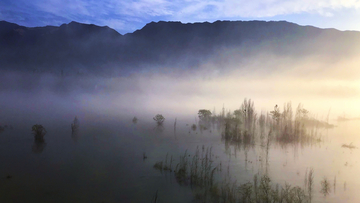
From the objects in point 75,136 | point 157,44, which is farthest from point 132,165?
point 157,44

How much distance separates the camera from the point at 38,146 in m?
9.82

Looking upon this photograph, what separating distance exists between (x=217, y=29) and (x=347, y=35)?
31.7 m

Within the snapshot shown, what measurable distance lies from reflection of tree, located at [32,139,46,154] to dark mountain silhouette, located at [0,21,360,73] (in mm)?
34883

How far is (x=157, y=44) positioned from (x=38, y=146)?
5777cm

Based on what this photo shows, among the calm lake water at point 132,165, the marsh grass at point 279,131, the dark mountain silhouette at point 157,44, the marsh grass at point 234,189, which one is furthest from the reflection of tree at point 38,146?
the dark mountain silhouette at point 157,44

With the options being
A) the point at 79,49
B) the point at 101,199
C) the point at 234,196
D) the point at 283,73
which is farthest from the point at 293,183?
the point at 79,49

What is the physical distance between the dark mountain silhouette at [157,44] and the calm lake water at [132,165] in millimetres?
36291

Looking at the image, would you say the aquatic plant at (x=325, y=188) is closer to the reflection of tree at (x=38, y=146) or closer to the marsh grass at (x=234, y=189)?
the marsh grass at (x=234, y=189)

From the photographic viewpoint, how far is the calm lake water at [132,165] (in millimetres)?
5875

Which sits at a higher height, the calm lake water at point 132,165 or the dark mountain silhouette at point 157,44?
the dark mountain silhouette at point 157,44

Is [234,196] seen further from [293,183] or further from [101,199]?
[101,199]

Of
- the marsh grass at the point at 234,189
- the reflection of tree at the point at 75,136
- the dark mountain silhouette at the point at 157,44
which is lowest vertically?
the marsh grass at the point at 234,189

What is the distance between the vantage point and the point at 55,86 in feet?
140

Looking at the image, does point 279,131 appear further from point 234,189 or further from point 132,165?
point 132,165
